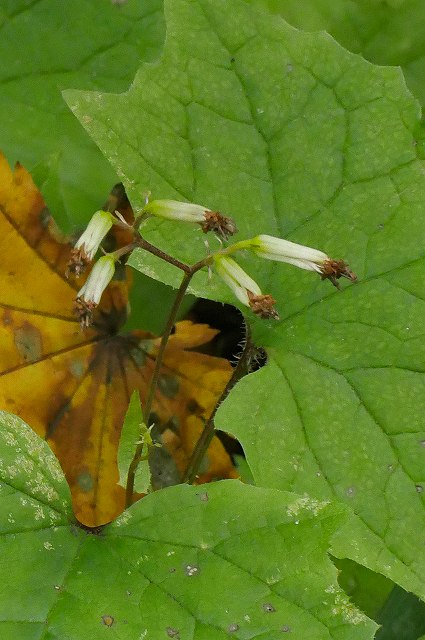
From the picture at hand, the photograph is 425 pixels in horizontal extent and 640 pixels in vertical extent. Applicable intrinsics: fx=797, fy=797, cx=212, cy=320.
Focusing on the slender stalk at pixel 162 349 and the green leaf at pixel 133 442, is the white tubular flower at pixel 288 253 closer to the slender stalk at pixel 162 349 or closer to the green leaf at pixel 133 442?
the slender stalk at pixel 162 349

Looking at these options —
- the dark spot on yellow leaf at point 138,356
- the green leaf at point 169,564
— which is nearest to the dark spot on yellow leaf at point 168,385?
the dark spot on yellow leaf at point 138,356

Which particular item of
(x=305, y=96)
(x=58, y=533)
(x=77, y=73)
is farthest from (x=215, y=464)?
(x=77, y=73)

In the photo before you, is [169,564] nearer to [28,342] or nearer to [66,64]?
[28,342]

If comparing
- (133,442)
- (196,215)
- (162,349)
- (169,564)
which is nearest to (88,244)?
(196,215)

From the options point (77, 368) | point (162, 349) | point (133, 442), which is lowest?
point (77, 368)

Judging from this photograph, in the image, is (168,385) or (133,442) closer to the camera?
(133,442)

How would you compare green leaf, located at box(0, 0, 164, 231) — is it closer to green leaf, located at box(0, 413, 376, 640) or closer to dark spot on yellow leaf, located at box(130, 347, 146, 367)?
dark spot on yellow leaf, located at box(130, 347, 146, 367)
